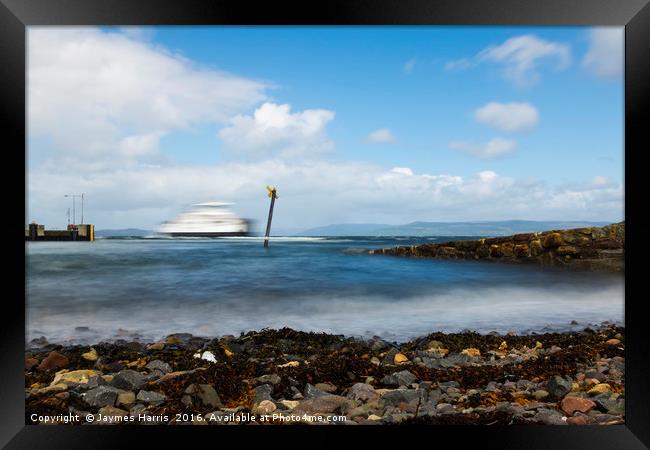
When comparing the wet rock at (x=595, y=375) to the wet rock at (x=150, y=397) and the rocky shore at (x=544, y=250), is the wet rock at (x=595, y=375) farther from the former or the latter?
the wet rock at (x=150, y=397)

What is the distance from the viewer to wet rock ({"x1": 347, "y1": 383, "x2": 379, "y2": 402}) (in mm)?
2273

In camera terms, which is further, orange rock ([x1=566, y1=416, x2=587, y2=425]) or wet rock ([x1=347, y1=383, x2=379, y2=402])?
wet rock ([x1=347, y1=383, x2=379, y2=402])

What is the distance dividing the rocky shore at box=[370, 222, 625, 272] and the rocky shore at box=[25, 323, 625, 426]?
81 centimetres

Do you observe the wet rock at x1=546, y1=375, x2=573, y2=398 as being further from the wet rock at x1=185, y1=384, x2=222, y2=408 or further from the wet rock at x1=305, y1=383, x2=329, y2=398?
the wet rock at x1=185, y1=384, x2=222, y2=408

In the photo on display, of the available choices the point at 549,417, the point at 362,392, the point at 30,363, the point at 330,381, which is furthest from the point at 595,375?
the point at 30,363

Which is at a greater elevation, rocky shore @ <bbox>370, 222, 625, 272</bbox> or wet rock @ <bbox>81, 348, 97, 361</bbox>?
rocky shore @ <bbox>370, 222, 625, 272</bbox>

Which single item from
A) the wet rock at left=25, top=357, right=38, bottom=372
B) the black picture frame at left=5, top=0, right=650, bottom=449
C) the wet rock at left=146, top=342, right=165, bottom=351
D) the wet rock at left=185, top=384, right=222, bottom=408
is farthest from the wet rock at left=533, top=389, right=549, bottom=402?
the wet rock at left=25, top=357, right=38, bottom=372

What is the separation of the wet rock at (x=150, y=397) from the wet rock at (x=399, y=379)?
1179 mm

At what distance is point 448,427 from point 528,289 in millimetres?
1824

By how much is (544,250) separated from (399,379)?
77.3 inches

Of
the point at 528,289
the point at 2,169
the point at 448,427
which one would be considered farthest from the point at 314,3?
the point at 528,289

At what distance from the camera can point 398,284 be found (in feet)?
11.3

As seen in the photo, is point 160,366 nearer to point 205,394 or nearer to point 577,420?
point 205,394

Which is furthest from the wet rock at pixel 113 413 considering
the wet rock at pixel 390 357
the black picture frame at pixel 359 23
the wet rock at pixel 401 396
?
the wet rock at pixel 390 357
